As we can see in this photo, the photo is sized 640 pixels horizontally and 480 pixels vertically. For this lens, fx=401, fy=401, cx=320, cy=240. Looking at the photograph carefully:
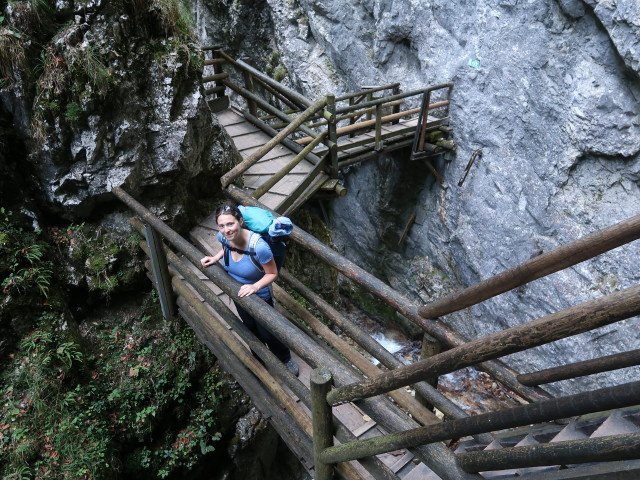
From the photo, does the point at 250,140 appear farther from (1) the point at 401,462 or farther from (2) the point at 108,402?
(1) the point at 401,462

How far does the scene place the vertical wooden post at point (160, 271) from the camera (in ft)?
13.6

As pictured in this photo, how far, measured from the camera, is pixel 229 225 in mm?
2779

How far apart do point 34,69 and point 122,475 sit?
4.60m

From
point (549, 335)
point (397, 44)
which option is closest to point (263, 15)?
point (397, 44)

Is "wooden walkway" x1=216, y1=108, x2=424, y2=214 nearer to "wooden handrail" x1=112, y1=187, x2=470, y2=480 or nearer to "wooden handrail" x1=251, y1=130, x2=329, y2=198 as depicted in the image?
"wooden handrail" x1=251, y1=130, x2=329, y2=198

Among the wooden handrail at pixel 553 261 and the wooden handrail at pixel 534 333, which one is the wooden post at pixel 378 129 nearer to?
the wooden handrail at pixel 553 261

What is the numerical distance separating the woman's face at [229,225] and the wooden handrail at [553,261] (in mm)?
1452

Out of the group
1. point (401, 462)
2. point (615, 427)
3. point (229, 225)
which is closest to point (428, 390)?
point (401, 462)

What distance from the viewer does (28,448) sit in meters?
3.75

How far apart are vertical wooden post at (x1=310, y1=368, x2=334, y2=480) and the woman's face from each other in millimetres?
1188

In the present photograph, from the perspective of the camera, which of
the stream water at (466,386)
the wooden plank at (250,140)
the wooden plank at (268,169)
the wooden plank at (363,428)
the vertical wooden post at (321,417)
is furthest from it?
the stream water at (466,386)

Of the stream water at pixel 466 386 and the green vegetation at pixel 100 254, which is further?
the stream water at pixel 466 386

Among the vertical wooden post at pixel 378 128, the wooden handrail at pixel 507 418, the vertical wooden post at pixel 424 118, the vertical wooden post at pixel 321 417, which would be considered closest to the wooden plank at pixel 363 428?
the vertical wooden post at pixel 321 417

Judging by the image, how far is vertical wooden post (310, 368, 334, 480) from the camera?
2072mm
